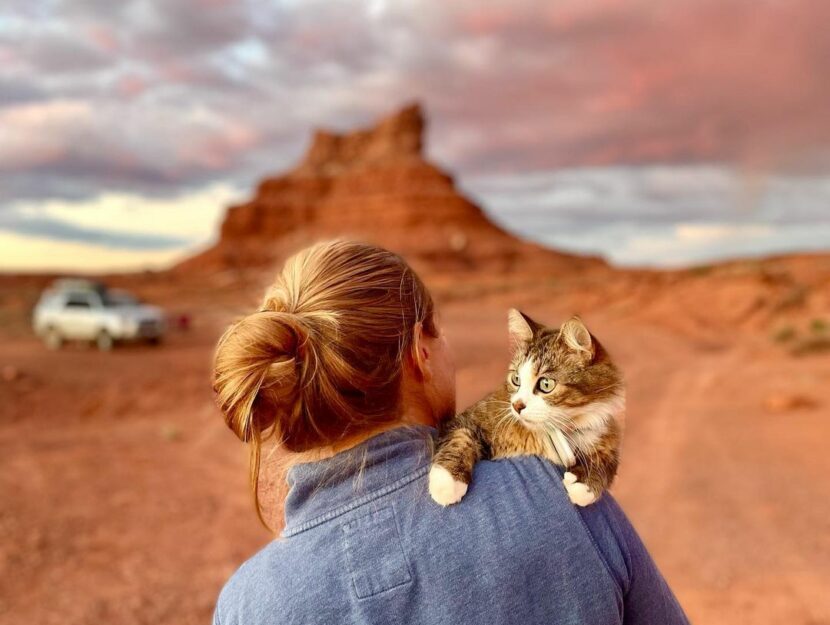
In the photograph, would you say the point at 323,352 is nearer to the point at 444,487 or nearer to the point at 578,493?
the point at 444,487

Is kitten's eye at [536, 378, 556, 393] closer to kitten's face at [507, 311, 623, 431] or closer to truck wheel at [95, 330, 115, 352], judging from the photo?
kitten's face at [507, 311, 623, 431]

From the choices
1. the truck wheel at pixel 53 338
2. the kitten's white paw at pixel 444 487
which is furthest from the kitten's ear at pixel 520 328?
the truck wheel at pixel 53 338

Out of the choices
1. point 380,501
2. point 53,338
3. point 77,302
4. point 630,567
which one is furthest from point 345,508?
point 53,338

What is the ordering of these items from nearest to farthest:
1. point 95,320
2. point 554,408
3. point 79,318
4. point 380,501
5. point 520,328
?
point 380,501 < point 554,408 < point 520,328 < point 95,320 < point 79,318

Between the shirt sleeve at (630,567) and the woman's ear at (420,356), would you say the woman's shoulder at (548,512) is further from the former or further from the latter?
the woman's ear at (420,356)

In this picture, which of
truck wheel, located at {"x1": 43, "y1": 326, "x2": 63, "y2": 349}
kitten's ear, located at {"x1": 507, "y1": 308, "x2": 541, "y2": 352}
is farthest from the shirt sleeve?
truck wheel, located at {"x1": 43, "y1": 326, "x2": 63, "y2": 349}

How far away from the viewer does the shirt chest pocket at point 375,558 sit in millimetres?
1423

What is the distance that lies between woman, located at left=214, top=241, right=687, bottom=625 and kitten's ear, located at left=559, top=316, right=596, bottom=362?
1.53ft

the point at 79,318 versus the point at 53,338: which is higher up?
the point at 79,318

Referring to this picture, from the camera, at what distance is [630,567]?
154 centimetres

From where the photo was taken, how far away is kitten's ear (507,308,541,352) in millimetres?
2217

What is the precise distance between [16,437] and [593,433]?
39.6 feet

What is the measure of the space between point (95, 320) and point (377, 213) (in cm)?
6159

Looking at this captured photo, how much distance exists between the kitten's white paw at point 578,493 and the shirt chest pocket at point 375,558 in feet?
1.25
